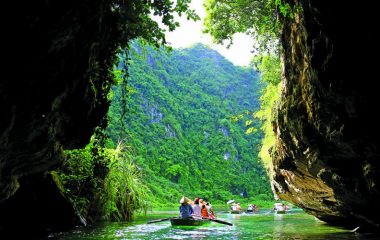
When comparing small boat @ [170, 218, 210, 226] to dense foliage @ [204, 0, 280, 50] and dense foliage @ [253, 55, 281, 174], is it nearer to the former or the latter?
dense foliage @ [253, 55, 281, 174]

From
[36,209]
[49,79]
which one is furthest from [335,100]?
[36,209]

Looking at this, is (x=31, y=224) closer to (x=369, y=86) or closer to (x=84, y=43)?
(x=84, y=43)

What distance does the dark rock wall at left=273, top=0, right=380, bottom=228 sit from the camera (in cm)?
636

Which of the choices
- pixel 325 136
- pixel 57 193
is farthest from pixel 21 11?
pixel 57 193

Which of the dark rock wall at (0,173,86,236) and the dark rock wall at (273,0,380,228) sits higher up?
the dark rock wall at (273,0,380,228)

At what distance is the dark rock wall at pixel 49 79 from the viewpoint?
16.5 feet

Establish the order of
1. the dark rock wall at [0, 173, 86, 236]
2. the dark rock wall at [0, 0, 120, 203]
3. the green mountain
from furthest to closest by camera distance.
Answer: the green mountain < the dark rock wall at [0, 173, 86, 236] < the dark rock wall at [0, 0, 120, 203]

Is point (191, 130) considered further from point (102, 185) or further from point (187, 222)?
point (187, 222)

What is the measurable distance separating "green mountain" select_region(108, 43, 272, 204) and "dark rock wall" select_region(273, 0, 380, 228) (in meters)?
47.9

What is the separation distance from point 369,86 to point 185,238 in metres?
7.63

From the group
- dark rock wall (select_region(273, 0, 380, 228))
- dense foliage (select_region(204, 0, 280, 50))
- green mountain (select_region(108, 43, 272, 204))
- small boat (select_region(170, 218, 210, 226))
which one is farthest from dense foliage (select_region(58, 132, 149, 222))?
green mountain (select_region(108, 43, 272, 204))

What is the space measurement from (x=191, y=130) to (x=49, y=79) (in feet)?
313

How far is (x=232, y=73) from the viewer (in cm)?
14162

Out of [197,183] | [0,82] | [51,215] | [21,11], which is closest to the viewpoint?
[21,11]
